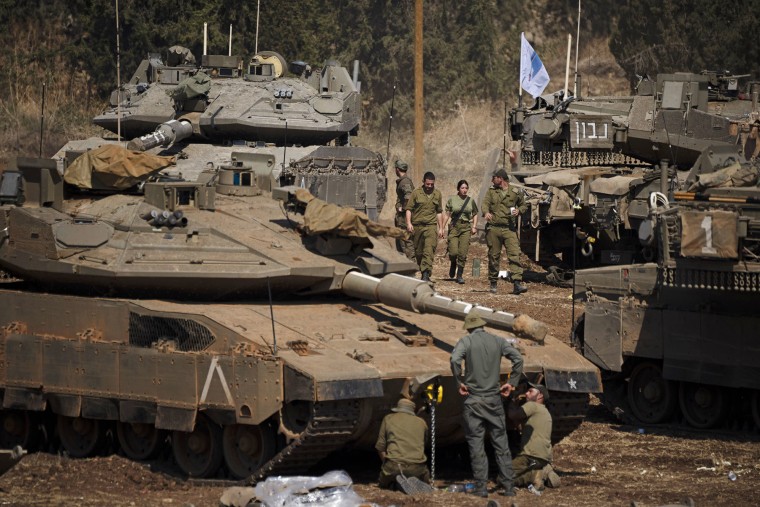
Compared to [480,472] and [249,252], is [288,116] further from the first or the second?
[480,472]

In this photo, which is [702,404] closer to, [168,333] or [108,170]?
[168,333]

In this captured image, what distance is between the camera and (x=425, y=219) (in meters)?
21.0

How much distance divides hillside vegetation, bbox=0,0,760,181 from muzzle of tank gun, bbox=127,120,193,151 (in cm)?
1644

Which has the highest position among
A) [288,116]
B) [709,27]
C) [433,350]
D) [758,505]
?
[709,27]

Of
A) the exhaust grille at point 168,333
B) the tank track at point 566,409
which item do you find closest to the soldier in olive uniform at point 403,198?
the tank track at point 566,409

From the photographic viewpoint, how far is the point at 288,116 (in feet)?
74.5

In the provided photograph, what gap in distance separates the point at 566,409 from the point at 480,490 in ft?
5.00

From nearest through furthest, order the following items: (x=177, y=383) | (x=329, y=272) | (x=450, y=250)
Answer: (x=177, y=383) → (x=329, y=272) → (x=450, y=250)

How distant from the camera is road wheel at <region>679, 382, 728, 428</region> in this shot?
16.0 m

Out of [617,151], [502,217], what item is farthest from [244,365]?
[617,151]

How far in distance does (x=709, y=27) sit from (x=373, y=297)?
85.3 ft

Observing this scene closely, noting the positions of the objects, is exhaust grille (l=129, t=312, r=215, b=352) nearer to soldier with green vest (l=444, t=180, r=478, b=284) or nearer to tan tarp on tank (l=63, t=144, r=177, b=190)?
tan tarp on tank (l=63, t=144, r=177, b=190)

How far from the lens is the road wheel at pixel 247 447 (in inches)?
497

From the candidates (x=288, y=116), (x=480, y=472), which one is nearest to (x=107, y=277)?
(x=480, y=472)
